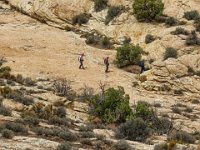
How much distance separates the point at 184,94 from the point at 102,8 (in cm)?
1811

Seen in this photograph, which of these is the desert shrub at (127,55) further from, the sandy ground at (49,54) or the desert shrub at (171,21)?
the desert shrub at (171,21)

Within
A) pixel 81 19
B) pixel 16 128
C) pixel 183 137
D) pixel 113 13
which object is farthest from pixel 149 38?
pixel 16 128

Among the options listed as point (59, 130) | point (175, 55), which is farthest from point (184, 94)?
point (59, 130)

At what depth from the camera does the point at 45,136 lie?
20.9m

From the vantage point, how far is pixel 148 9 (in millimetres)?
47062

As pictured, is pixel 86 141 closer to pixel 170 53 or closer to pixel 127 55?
pixel 127 55

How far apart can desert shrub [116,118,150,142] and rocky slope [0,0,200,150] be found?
1.96ft

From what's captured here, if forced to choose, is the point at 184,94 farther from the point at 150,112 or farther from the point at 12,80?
the point at 12,80

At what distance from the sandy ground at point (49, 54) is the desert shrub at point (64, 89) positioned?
1051 mm

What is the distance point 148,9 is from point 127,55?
8.59 metres

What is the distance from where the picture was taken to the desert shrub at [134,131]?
2319 cm

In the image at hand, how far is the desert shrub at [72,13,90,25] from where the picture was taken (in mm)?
48250

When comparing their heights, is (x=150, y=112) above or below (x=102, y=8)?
below

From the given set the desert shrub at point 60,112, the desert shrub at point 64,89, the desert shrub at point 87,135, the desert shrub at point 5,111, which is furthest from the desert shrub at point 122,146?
the desert shrub at point 64,89
